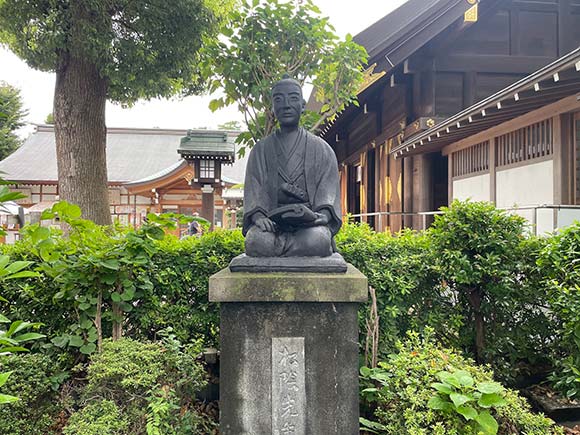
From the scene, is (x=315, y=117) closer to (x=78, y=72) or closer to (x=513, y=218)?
(x=513, y=218)

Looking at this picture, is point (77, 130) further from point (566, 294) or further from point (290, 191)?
point (566, 294)

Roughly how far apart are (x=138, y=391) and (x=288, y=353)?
108 cm

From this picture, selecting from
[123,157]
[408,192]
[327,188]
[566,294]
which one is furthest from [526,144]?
[123,157]

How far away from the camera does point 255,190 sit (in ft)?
9.25

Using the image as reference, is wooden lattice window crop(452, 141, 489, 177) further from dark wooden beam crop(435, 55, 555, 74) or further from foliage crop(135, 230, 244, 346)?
foliage crop(135, 230, 244, 346)

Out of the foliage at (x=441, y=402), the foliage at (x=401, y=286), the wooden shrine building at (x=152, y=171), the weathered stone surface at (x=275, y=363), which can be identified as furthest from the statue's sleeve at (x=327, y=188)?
the wooden shrine building at (x=152, y=171)

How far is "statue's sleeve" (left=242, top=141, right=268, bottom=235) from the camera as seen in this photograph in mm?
2781

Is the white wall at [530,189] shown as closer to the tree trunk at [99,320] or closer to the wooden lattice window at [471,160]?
the wooden lattice window at [471,160]

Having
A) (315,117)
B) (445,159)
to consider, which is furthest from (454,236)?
(445,159)

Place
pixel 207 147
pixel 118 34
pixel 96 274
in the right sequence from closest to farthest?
1. pixel 96 274
2. pixel 118 34
3. pixel 207 147

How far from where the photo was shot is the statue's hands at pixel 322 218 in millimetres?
2682

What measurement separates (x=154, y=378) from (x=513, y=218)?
3185mm

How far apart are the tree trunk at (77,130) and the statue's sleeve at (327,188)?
5139 millimetres

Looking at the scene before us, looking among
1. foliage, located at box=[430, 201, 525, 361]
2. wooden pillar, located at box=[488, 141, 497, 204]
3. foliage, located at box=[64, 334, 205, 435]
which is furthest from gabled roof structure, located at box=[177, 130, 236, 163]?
foliage, located at box=[64, 334, 205, 435]
